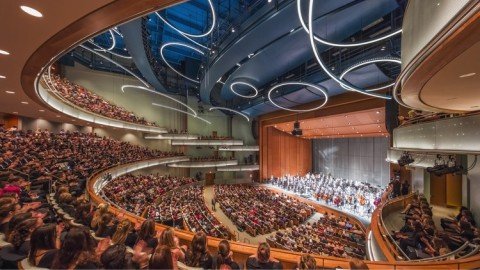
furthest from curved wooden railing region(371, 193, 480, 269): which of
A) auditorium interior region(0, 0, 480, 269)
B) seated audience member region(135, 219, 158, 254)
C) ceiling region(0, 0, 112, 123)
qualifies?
ceiling region(0, 0, 112, 123)

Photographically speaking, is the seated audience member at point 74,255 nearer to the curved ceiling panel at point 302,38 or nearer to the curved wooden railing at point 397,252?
the curved wooden railing at point 397,252

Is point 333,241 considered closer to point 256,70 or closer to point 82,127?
point 256,70

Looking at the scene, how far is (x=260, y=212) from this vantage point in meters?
13.6

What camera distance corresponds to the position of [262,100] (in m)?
19.8

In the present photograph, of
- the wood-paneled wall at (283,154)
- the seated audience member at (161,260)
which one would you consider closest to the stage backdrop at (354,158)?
the wood-paneled wall at (283,154)

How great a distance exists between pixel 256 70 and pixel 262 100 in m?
4.66

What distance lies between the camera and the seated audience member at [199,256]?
2.58m

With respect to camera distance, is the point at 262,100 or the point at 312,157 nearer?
the point at 262,100

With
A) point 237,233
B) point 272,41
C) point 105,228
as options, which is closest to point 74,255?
point 105,228

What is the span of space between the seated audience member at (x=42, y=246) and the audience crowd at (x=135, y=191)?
7.16 metres

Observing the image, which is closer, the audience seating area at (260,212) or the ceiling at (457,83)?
the ceiling at (457,83)

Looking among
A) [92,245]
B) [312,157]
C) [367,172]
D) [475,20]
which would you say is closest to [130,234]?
[92,245]

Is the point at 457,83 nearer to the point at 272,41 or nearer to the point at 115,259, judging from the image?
the point at 115,259

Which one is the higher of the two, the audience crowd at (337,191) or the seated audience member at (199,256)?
the seated audience member at (199,256)
